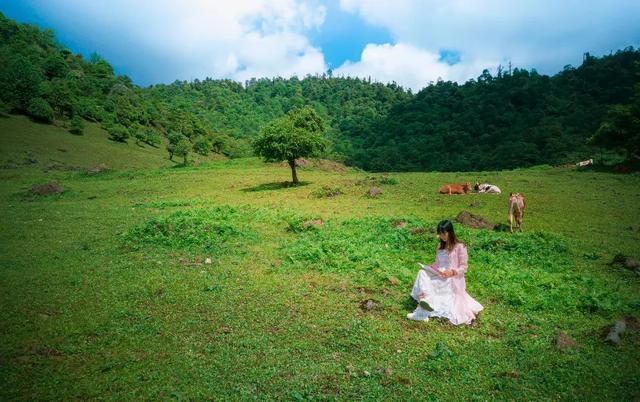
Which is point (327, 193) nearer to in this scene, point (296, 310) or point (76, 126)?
point (296, 310)

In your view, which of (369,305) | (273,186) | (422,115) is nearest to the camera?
(369,305)

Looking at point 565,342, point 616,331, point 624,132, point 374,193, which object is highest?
point 624,132

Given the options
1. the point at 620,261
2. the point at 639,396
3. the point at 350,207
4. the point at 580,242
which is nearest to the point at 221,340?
the point at 639,396

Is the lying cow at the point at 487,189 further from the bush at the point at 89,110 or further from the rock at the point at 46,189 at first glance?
the bush at the point at 89,110

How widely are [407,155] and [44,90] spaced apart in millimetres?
89269

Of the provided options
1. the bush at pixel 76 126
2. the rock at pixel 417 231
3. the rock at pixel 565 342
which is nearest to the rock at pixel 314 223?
the rock at pixel 417 231

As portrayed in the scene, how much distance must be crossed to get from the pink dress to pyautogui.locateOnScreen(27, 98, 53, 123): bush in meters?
80.1

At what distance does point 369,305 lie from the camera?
36.3ft

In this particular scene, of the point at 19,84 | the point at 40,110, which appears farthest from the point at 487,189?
the point at 19,84

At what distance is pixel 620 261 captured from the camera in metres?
14.4

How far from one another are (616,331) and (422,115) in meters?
151

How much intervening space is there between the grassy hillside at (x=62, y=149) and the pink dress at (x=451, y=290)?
2148 inches

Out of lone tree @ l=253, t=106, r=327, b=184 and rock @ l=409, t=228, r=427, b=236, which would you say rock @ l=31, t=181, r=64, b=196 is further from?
rock @ l=409, t=228, r=427, b=236

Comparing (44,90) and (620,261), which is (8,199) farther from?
(44,90)
